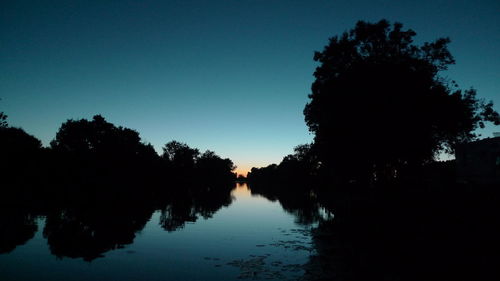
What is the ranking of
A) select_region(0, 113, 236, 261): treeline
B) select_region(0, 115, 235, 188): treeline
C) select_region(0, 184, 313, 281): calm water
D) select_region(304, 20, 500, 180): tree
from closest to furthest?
select_region(0, 184, 313, 281): calm water → select_region(0, 113, 236, 261): treeline → select_region(304, 20, 500, 180): tree → select_region(0, 115, 235, 188): treeline

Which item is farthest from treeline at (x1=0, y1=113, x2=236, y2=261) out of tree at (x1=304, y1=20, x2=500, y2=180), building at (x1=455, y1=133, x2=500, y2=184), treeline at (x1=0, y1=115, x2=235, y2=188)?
building at (x1=455, y1=133, x2=500, y2=184)

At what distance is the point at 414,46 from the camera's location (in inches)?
1693

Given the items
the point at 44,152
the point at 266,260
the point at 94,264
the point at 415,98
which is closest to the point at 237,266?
the point at 266,260

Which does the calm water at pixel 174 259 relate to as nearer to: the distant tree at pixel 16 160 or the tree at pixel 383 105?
the tree at pixel 383 105

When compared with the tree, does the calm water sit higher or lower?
lower

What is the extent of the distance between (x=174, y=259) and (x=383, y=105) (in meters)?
30.7

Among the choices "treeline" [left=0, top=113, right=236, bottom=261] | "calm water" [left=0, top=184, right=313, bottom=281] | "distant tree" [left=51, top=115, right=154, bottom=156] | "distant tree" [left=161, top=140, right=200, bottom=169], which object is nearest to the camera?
Answer: "calm water" [left=0, top=184, right=313, bottom=281]

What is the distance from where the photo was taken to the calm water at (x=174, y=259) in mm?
14758

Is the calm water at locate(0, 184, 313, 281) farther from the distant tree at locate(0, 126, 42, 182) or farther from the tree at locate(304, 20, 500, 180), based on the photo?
the distant tree at locate(0, 126, 42, 182)

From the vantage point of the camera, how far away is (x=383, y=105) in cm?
3816

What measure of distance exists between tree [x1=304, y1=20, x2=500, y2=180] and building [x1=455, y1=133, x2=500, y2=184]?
76.2 inches

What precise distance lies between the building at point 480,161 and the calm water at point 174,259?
30.2m

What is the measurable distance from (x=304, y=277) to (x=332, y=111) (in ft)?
94.8

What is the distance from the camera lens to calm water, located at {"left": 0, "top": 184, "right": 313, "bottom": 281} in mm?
14758
